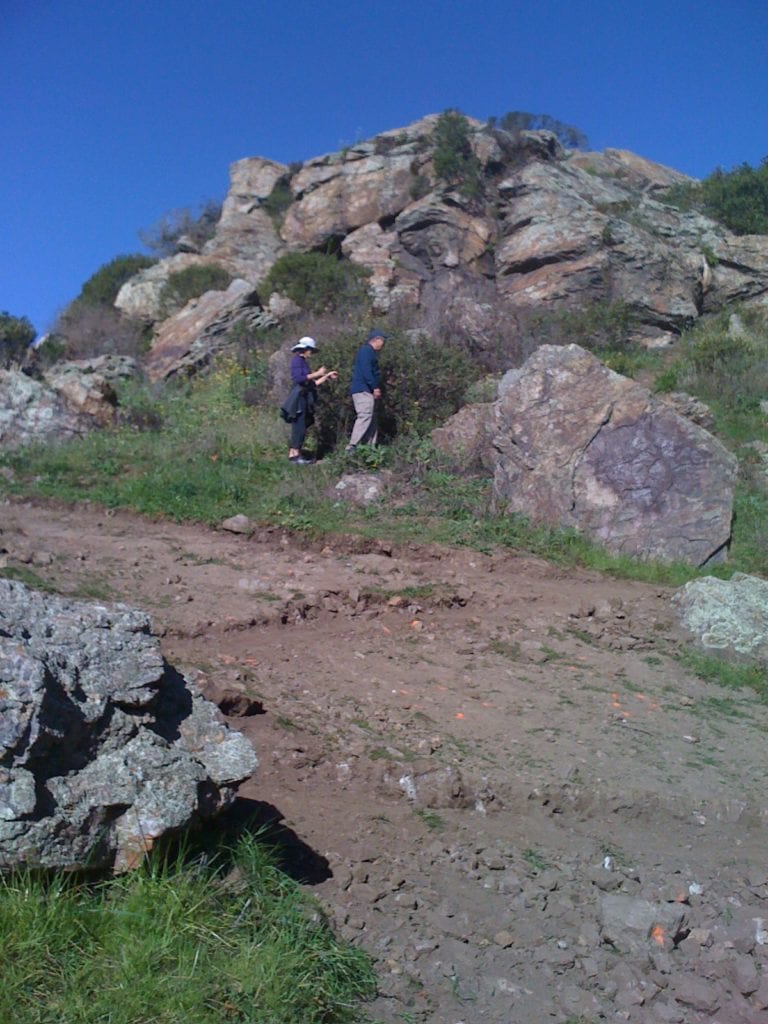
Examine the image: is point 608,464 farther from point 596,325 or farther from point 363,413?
point 596,325

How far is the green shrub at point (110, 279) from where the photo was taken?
21656 millimetres

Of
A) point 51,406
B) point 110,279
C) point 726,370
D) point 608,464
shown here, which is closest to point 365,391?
point 608,464

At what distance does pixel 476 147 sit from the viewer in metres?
21.2

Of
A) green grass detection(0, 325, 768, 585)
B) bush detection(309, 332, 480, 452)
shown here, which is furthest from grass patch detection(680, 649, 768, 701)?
bush detection(309, 332, 480, 452)

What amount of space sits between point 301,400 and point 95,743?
7759 mm

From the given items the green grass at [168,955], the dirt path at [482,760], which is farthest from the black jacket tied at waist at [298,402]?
the green grass at [168,955]

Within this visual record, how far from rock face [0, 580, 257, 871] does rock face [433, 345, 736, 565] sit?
6.09 meters

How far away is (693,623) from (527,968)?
167 inches

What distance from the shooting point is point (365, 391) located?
36.6ft

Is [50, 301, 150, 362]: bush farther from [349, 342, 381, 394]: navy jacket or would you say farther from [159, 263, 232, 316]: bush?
[349, 342, 381, 394]: navy jacket

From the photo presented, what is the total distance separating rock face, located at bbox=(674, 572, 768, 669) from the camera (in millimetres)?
7504

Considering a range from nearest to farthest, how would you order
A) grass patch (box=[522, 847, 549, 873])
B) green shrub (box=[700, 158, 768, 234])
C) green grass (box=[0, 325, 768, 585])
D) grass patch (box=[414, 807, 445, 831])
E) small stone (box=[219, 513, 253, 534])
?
grass patch (box=[522, 847, 549, 873]) → grass patch (box=[414, 807, 445, 831]) → small stone (box=[219, 513, 253, 534]) → green grass (box=[0, 325, 768, 585]) → green shrub (box=[700, 158, 768, 234])

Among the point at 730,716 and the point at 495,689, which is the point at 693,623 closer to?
the point at 730,716

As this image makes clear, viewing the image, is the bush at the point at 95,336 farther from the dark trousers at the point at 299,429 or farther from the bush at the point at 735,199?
the bush at the point at 735,199
